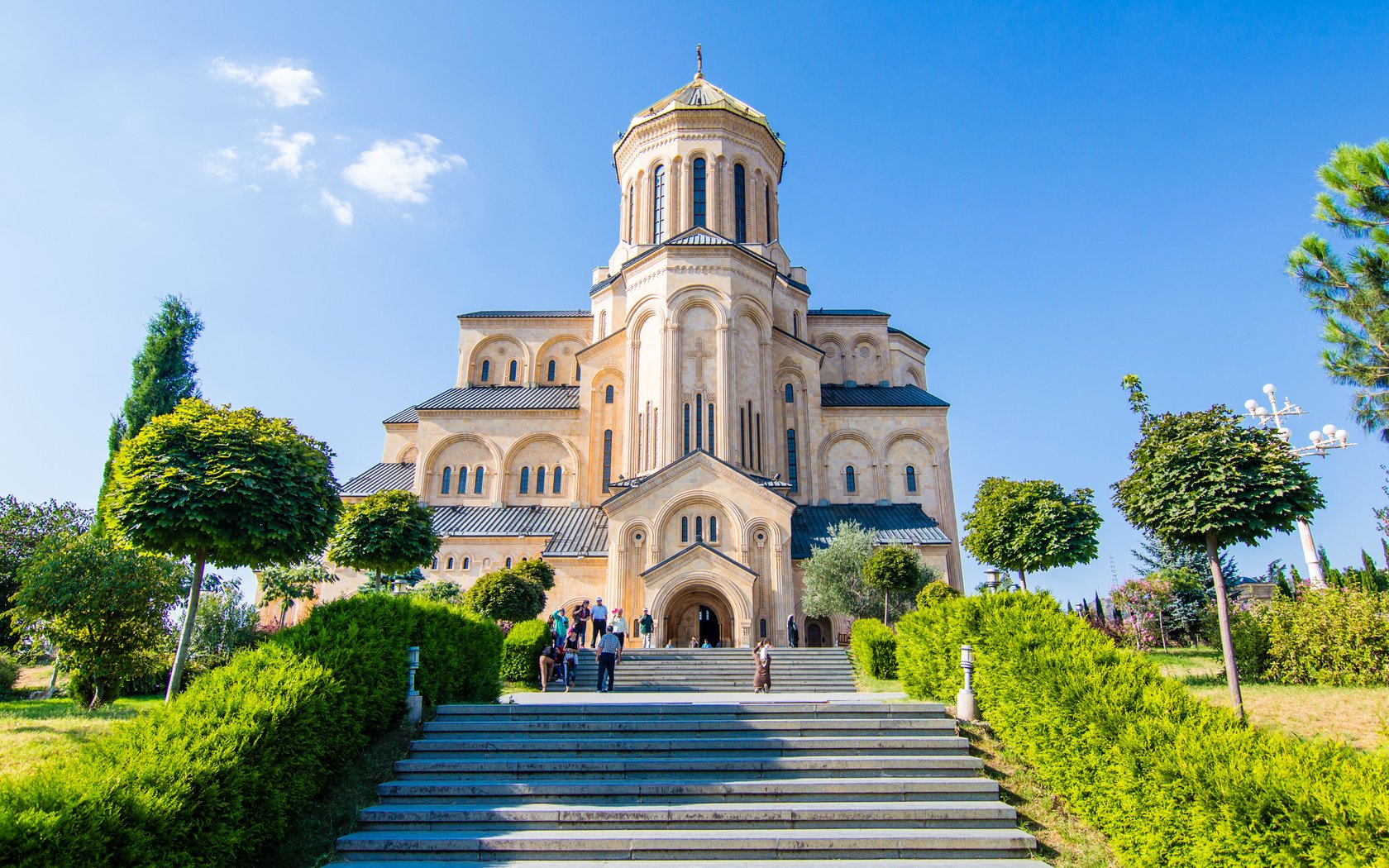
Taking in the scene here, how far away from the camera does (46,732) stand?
9102mm

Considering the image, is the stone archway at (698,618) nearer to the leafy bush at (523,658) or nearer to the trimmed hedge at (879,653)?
the trimmed hedge at (879,653)

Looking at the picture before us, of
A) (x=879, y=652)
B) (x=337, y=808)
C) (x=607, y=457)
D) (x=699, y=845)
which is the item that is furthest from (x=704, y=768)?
(x=607, y=457)

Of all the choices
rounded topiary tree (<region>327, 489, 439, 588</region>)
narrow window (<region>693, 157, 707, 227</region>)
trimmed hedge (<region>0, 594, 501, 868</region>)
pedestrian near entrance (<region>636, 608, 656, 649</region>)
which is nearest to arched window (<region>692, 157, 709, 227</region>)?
narrow window (<region>693, 157, 707, 227</region>)

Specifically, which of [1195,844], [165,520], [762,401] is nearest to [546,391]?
[762,401]

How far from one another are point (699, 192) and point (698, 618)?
64.5ft

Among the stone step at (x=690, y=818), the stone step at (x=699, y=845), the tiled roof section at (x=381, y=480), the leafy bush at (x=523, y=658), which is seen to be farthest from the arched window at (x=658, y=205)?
the stone step at (x=699, y=845)

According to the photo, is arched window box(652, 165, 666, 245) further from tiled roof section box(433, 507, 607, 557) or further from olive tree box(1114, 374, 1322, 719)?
olive tree box(1114, 374, 1322, 719)

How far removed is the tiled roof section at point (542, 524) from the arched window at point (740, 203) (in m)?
14.5

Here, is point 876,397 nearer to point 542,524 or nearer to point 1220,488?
point 542,524

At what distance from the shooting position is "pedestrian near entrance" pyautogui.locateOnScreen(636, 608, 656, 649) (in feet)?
71.9

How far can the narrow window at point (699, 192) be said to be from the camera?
34.4 m

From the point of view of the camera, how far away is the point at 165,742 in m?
5.94

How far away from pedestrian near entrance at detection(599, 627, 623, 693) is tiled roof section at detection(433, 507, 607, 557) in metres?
11.4

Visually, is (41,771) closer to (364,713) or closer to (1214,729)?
(364,713)
